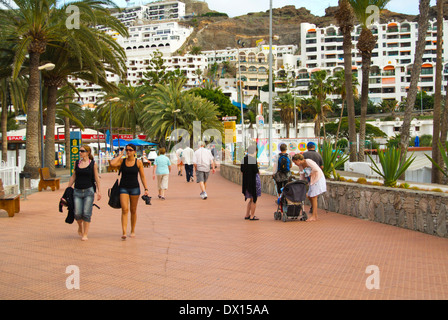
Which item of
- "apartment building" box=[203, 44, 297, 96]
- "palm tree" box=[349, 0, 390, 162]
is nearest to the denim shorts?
"palm tree" box=[349, 0, 390, 162]

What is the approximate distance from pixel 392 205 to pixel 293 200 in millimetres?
1908

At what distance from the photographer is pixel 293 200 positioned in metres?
10.6

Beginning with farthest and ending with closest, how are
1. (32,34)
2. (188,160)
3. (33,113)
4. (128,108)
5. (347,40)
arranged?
(128,108) < (347,40) < (188,160) < (33,113) < (32,34)

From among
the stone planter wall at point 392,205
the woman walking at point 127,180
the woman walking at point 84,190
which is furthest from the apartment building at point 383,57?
the woman walking at point 84,190

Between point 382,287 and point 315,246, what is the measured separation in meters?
2.50

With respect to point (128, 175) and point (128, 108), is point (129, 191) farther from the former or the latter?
point (128, 108)

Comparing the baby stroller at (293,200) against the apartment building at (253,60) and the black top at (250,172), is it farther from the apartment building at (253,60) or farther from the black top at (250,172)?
the apartment building at (253,60)

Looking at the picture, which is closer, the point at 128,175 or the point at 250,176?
the point at 128,175

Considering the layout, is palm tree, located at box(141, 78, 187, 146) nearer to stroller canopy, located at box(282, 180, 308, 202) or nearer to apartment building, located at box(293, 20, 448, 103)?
stroller canopy, located at box(282, 180, 308, 202)

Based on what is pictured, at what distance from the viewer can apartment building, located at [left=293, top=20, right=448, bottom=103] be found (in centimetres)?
11744

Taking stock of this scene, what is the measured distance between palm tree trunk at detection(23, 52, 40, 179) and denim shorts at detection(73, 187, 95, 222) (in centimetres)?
1301

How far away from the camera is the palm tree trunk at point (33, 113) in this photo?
67.3 ft

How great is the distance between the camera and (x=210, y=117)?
5594 cm

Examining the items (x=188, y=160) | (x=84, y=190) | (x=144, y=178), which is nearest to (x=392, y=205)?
(x=144, y=178)
